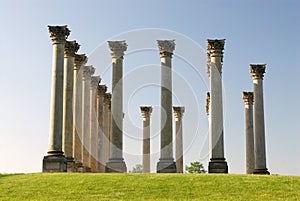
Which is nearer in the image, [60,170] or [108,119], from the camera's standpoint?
[60,170]

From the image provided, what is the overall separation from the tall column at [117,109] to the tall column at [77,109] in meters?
4.30

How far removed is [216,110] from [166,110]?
619cm

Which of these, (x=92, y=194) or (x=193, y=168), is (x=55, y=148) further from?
(x=193, y=168)

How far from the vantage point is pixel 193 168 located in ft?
493

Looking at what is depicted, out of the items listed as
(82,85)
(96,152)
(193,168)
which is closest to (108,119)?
(96,152)

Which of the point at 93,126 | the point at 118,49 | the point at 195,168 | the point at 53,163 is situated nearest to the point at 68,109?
the point at 53,163

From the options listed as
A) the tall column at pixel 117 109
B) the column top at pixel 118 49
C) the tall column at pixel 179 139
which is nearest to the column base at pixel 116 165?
the tall column at pixel 117 109

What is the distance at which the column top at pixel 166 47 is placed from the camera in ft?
215

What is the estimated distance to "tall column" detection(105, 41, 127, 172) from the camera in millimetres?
64938

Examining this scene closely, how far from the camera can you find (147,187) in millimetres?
40312

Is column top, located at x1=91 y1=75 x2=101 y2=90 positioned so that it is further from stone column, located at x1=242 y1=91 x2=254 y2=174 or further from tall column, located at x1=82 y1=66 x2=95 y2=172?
stone column, located at x1=242 y1=91 x2=254 y2=174

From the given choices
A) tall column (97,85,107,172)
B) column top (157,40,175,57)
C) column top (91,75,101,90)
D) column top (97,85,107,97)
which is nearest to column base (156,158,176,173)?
column top (157,40,175,57)

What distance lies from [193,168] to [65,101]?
92.0 meters

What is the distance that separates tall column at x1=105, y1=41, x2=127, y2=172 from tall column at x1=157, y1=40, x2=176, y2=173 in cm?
449
